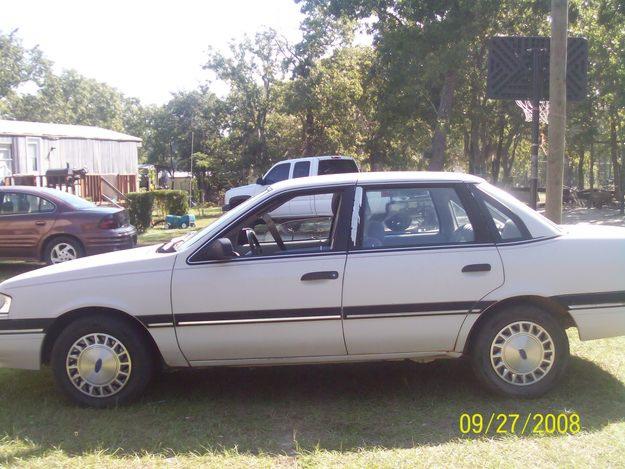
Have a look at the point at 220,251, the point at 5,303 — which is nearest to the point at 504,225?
the point at 220,251

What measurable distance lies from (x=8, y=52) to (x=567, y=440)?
6366 cm

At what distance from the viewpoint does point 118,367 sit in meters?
4.52

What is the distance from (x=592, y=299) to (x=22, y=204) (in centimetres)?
917

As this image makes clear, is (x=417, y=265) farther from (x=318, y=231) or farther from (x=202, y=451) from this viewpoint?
(x=202, y=451)

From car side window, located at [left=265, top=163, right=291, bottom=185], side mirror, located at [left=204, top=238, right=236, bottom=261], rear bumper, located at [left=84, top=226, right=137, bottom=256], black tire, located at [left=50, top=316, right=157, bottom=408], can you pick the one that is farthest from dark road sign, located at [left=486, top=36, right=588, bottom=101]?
car side window, located at [left=265, top=163, right=291, bottom=185]

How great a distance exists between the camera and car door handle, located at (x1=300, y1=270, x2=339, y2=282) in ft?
14.4

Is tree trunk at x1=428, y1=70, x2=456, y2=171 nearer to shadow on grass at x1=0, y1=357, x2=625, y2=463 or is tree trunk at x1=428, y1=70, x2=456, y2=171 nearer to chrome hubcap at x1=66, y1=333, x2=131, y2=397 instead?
shadow on grass at x1=0, y1=357, x2=625, y2=463

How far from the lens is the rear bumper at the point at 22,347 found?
4527 millimetres

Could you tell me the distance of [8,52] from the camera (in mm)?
57375

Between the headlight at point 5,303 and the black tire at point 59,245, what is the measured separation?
19.4 feet

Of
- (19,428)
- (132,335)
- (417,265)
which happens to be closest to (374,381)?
(417,265)

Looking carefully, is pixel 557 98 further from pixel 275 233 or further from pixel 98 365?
pixel 98 365

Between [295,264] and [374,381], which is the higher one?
[295,264]

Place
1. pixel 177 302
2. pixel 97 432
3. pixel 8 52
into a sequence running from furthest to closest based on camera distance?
pixel 8 52 < pixel 177 302 < pixel 97 432
